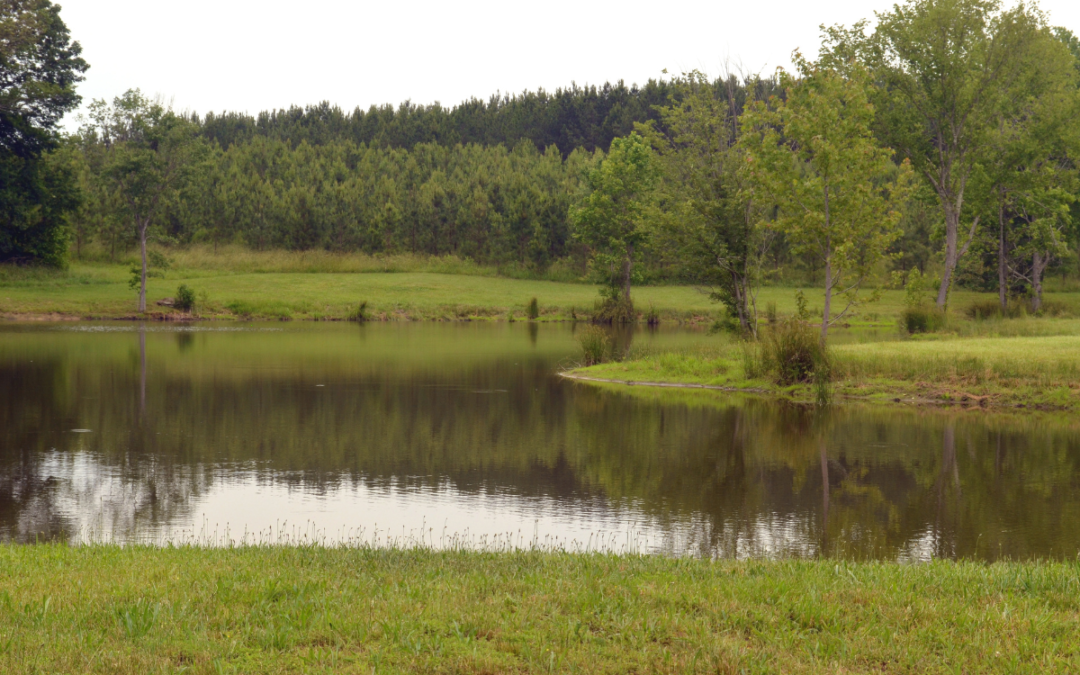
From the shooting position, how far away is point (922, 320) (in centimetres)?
4012

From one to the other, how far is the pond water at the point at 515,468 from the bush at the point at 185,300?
34492 mm

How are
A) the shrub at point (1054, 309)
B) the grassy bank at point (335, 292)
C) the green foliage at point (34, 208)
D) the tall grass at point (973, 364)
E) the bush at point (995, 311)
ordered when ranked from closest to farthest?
the tall grass at point (973, 364) → the bush at point (995, 311) → the shrub at point (1054, 309) → the grassy bank at point (335, 292) → the green foliage at point (34, 208)

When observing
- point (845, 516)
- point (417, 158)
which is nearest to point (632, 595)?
point (845, 516)

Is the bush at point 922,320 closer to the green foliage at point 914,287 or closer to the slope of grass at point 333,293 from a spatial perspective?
the green foliage at point 914,287

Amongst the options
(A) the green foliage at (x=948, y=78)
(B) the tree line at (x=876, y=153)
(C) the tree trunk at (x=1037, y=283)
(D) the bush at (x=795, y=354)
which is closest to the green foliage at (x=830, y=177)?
(B) the tree line at (x=876, y=153)

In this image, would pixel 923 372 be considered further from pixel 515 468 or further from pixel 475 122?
pixel 475 122

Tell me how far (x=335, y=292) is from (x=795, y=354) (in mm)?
53294

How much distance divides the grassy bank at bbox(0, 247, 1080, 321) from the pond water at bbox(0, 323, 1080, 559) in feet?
121

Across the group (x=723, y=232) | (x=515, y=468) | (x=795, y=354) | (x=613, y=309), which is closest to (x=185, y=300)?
(x=613, y=309)

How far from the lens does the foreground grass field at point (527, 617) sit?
596 centimetres

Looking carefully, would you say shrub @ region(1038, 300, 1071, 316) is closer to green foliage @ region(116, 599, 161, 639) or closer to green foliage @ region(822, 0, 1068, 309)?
green foliage @ region(822, 0, 1068, 309)

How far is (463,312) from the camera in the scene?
231 ft

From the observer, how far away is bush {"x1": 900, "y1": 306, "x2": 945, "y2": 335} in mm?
39812

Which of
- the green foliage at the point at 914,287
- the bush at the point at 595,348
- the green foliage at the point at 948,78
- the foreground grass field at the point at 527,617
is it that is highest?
the green foliage at the point at 948,78
